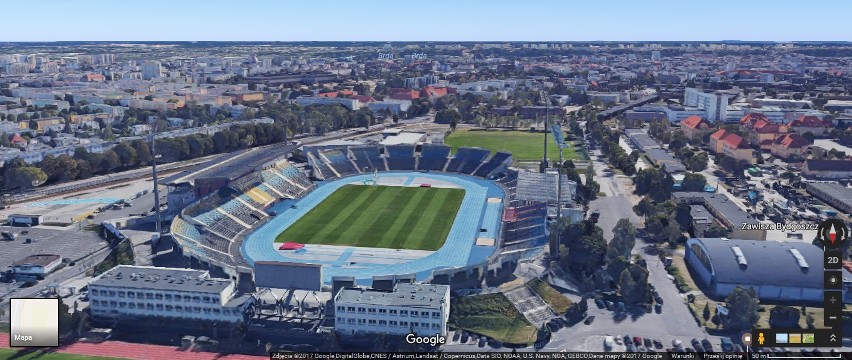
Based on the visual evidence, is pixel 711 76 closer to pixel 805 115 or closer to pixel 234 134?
pixel 805 115

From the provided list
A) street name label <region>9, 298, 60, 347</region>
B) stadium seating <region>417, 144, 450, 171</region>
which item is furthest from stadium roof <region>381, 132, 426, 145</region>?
street name label <region>9, 298, 60, 347</region>

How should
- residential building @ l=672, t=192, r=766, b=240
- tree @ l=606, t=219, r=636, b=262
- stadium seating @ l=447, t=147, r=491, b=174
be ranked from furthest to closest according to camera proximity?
stadium seating @ l=447, t=147, r=491, b=174 < residential building @ l=672, t=192, r=766, b=240 < tree @ l=606, t=219, r=636, b=262

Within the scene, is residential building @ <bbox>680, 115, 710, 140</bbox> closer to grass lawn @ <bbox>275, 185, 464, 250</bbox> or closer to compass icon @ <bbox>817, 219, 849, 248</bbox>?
grass lawn @ <bbox>275, 185, 464, 250</bbox>

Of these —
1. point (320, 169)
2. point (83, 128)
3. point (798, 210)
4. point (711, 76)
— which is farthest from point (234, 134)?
point (711, 76)

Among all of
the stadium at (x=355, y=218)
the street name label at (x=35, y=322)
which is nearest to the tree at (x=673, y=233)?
the stadium at (x=355, y=218)

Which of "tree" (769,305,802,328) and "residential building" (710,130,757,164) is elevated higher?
"residential building" (710,130,757,164)

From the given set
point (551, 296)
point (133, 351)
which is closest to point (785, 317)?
point (551, 296)
